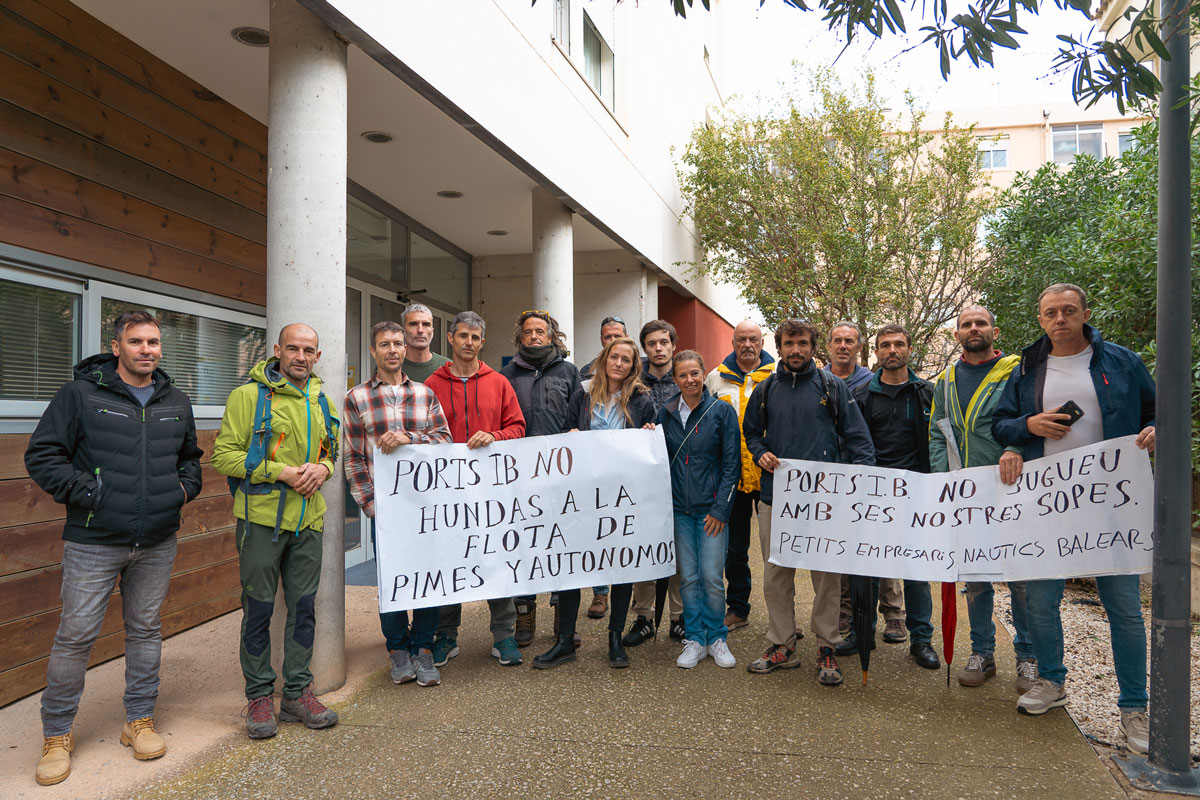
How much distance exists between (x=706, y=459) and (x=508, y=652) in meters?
1.67

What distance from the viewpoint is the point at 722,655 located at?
4.86 meters

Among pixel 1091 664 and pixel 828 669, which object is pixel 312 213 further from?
pixel 1091 664

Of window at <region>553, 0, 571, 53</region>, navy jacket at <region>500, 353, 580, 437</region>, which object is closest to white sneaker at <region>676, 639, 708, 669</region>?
navy jacket at <region>500, 353, 580, 437</region>

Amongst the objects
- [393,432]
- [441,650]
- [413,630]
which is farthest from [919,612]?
[393,432]

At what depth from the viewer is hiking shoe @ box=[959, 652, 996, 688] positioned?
4.52m

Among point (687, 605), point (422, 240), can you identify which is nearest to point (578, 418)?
point (687, 605)

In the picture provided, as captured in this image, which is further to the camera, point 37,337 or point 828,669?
point 828,669

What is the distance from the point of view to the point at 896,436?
4926 millimetres

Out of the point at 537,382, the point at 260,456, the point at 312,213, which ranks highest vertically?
the point at 312,213

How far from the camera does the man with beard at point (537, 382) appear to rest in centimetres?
516

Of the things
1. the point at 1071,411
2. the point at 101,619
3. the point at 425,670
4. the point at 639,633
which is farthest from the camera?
the point at 639,633

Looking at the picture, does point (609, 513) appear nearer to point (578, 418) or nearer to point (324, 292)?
point (578, 418)

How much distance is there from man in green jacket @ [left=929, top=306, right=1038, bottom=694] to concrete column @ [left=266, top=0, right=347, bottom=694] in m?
3.45

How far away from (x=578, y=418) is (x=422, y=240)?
567 centimetres
